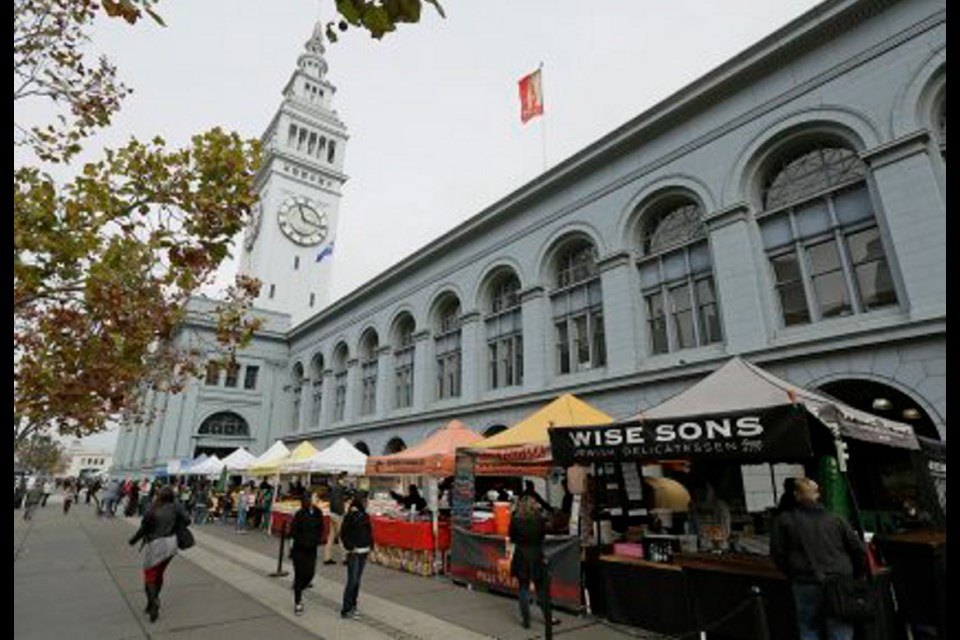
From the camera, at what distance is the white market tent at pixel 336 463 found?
19.4 meters

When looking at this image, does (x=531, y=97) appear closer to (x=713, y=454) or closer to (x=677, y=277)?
(x=677, y=277)

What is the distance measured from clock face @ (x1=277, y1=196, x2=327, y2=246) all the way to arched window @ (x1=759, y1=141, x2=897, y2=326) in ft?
174

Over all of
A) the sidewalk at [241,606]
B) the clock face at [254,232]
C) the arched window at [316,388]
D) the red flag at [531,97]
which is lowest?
the sidewalk at [241,606]

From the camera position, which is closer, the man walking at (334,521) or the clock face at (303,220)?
the man walking at (334,521)

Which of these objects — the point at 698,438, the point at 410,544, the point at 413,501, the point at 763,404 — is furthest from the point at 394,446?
the point at 763,404

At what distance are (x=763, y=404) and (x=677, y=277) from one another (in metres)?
11.3

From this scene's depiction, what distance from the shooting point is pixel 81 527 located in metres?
24.7

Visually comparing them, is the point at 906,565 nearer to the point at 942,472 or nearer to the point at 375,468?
the point at 942,472

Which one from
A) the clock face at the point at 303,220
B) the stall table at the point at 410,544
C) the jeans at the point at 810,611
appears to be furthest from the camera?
the clock face at the point at 303,220

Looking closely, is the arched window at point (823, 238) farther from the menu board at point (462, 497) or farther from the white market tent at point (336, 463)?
the white market tent at point (336, 463)

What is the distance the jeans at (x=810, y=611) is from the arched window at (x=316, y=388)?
37639 millimetres

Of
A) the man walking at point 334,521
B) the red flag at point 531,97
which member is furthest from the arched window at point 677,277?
the man walking at point 334,521

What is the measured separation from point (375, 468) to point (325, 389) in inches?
930

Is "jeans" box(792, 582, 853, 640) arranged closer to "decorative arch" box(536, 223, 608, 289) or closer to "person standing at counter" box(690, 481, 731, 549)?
"person standing at counter" box(690, 481, 731, 549)
